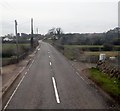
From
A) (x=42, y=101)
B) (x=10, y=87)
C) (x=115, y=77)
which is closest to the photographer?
(x=42, y=101)

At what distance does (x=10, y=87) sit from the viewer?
805 inches

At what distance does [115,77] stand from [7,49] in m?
34.0

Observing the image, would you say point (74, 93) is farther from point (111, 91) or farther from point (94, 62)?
Answer: point (94, 62)

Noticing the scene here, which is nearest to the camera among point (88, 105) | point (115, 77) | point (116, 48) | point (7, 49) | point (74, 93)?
point (88, 105)

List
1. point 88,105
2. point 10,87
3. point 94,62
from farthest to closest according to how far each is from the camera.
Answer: point 94,62 → point 10,87 → point 88,105

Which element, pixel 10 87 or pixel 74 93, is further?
pixel 10 87

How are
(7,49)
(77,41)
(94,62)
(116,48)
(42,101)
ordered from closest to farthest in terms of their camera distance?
(42,101)
(94,62)
(7,49)
(116,48)
(77,41)

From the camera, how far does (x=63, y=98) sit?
52.4ft

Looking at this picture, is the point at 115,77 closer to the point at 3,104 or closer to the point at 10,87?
the point at 10,87

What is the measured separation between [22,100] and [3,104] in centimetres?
120

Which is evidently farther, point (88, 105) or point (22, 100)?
point (22, 100)

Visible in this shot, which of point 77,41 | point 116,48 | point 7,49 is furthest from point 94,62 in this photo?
point 77,41

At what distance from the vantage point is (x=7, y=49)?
54125 mm

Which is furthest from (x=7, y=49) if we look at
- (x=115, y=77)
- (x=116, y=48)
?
(x=115, y=77)
